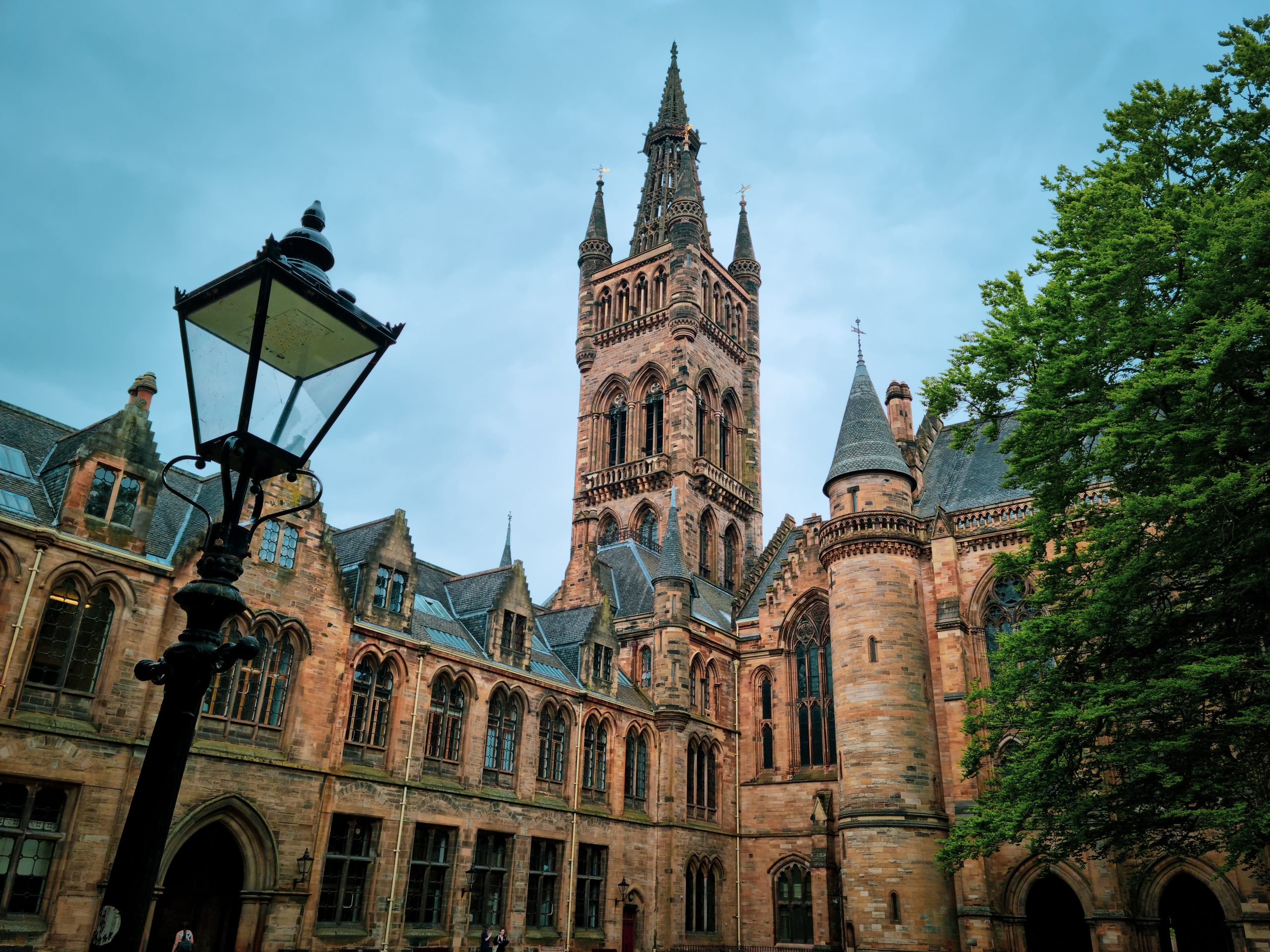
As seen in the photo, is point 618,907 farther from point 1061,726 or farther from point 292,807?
point 1061,726

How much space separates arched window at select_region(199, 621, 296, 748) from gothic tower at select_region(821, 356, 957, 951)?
1827cm

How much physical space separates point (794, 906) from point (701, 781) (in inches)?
216

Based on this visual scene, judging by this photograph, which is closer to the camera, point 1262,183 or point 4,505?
point 1262,183

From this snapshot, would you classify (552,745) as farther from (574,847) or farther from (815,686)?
(815,686)

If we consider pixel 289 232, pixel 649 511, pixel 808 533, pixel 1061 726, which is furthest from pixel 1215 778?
pixel 649 511

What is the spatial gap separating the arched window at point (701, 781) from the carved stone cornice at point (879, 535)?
930cm

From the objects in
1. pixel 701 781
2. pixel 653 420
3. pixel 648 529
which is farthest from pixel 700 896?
pixel 653 420

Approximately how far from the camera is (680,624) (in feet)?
120

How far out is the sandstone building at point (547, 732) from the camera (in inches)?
760

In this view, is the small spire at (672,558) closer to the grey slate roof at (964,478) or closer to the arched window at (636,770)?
the arched window at (636,770)

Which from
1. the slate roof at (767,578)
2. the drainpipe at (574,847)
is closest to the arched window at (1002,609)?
the slate roof at (767,578)

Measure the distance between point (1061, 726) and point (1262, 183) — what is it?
10055mm

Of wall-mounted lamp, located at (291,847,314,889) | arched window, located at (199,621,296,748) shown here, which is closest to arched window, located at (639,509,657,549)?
arched window, located at (199,621,296,748)

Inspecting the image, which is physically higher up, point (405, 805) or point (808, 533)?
point (808, 533)
